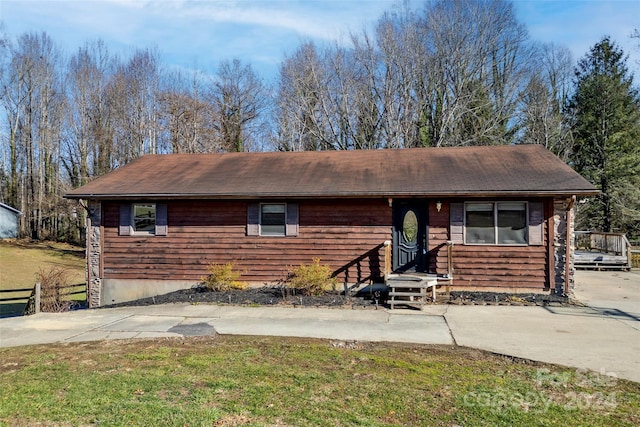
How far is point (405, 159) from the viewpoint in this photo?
13.4 meters

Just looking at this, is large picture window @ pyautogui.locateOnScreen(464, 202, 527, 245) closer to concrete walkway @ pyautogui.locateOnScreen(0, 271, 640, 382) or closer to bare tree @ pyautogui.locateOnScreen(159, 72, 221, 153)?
concrete walkway @ pyautogui.locateOnScreen(0, 271, 640, 382)

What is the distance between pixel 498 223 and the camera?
10867 millimetres

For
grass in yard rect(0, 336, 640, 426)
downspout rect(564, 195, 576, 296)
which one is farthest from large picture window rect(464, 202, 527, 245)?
grass in yard rect(0, 336, 640, 426)

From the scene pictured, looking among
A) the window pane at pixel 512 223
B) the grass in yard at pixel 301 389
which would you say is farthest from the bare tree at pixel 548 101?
the grass in yard at pixel 301 389

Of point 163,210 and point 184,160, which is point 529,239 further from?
point 184,160

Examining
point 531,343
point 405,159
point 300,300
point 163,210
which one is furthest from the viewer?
point 405,159

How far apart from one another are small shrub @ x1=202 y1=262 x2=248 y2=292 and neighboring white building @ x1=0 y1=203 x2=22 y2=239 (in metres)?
26.5

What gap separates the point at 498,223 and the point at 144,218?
9561 millimetres

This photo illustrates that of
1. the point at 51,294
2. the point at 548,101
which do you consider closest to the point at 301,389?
the point at 51,294

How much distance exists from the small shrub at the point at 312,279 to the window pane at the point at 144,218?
4.42 meters

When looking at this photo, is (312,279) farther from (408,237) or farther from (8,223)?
(8,223)

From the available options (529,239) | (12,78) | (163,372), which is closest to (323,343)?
(163,372)

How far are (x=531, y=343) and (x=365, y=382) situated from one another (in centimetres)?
331

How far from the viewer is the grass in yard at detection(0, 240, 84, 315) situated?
1936cm
